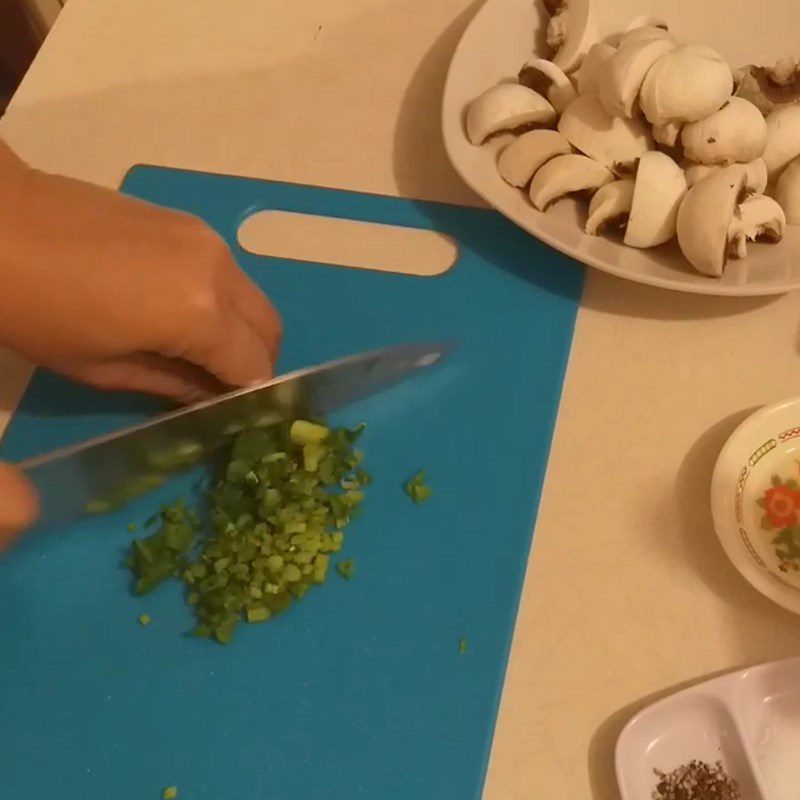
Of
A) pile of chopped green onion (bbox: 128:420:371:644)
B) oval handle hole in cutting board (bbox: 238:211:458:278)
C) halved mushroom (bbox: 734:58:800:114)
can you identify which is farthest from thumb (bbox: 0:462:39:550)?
halved mushroom (bbox: 734:58:800:114)

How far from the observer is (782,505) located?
0.77 meters

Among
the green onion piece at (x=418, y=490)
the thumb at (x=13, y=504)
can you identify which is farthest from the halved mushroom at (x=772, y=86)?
the thumb at (x=13, y=504)

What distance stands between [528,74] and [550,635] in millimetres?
535

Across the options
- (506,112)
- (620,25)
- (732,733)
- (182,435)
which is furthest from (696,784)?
(620,25)

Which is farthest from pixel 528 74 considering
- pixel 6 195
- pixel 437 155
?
pixel 6 195

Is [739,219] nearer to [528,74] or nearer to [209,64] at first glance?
[528,74]

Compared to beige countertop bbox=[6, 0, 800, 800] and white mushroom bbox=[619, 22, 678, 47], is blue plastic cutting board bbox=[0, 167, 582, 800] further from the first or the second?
white mushroom bbox=[619, 22, 678, 47]

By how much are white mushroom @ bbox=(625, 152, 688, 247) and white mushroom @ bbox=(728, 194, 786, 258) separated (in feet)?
0.17

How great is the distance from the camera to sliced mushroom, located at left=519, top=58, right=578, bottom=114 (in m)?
0.92

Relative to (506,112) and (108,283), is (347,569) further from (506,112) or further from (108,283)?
(506,112)

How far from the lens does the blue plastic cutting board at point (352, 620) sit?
2.44ft

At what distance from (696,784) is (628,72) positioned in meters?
0.57

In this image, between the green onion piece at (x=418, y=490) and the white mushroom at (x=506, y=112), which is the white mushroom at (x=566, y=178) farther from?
the green onion piece at (x=418, y=490)

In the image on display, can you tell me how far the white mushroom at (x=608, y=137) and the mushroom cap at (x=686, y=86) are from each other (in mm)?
36
